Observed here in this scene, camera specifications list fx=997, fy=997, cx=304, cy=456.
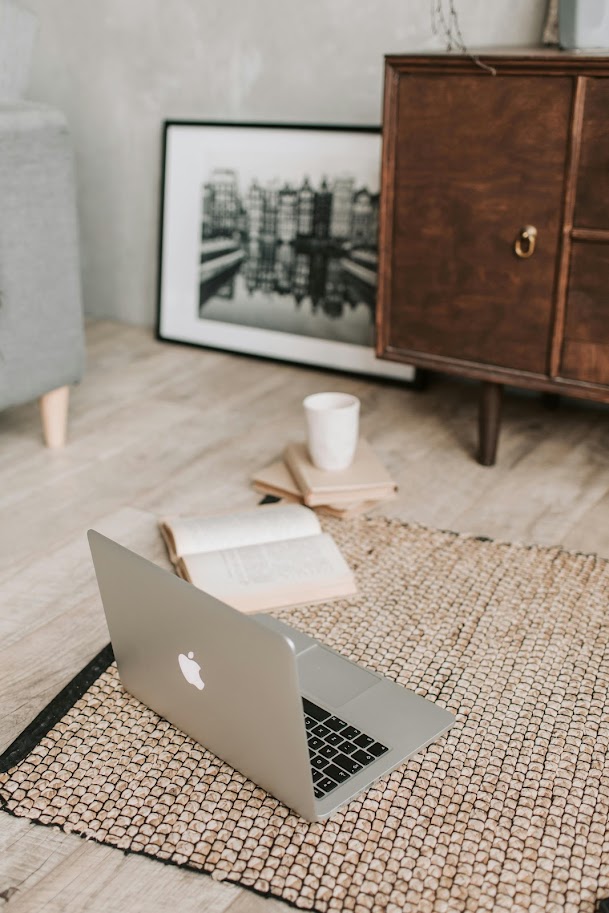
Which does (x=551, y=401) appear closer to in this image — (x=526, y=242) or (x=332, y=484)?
(x=526, y=242)

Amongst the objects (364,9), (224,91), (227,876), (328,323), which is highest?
(364,9)

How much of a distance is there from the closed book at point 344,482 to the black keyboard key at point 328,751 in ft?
2.09

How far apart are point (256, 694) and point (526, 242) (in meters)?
1.06

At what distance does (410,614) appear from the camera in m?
1.45

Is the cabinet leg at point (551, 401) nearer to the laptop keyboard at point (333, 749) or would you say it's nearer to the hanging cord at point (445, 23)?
the hanging cord at point (445, 23)

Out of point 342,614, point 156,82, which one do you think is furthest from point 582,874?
point 156,82

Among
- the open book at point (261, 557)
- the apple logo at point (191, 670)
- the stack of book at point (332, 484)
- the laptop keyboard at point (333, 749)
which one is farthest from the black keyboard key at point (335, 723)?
Answer: the stack of book at point (332, 484)

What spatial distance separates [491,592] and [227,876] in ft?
2.19

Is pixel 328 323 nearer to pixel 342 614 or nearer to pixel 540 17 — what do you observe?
pixel 540 17

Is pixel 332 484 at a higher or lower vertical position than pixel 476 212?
lower

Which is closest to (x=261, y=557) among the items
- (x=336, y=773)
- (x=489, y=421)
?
(x=336, y=773)

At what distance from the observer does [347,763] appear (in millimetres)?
1121

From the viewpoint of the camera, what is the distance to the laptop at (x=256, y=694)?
3.17 feet

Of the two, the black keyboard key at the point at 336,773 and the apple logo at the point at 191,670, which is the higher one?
the apple logo at the point at 191,670
